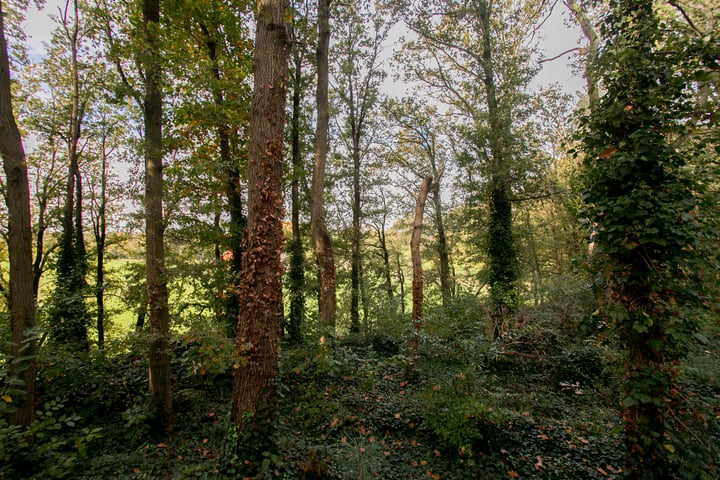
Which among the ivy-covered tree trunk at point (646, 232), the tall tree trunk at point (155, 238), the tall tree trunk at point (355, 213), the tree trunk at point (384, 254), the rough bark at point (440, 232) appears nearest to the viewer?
the ivy-covered tree trunk at point (646, 232)

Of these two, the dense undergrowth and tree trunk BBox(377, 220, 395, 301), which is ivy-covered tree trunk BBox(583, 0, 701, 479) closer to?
the dense undergrowth

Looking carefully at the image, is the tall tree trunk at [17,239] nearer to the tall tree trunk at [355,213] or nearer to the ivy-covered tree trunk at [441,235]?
the tall tree trunk at [355,213]

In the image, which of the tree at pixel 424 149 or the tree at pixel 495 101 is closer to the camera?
the tree at pixel 495 101

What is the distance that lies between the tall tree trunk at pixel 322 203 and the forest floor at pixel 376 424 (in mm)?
1650

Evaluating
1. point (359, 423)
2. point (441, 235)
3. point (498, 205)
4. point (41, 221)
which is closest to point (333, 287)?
point (359, 423)

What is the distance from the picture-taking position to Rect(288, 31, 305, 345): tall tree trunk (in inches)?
396

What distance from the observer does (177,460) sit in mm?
3971

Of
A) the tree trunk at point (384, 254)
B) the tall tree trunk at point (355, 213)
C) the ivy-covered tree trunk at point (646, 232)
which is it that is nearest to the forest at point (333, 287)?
the ivy-covered tree trunk at point (646, 232)

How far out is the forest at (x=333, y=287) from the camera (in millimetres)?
2904

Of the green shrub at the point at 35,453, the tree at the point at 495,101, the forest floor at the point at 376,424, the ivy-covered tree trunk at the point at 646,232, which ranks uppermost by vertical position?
the tree at the point at 495,101

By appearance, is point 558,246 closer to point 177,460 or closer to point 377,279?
point 377,279

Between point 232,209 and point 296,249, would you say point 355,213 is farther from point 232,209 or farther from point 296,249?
point 232,209

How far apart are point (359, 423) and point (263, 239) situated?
11.8 ft

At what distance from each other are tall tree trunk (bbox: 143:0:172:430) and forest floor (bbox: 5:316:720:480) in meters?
0.31
